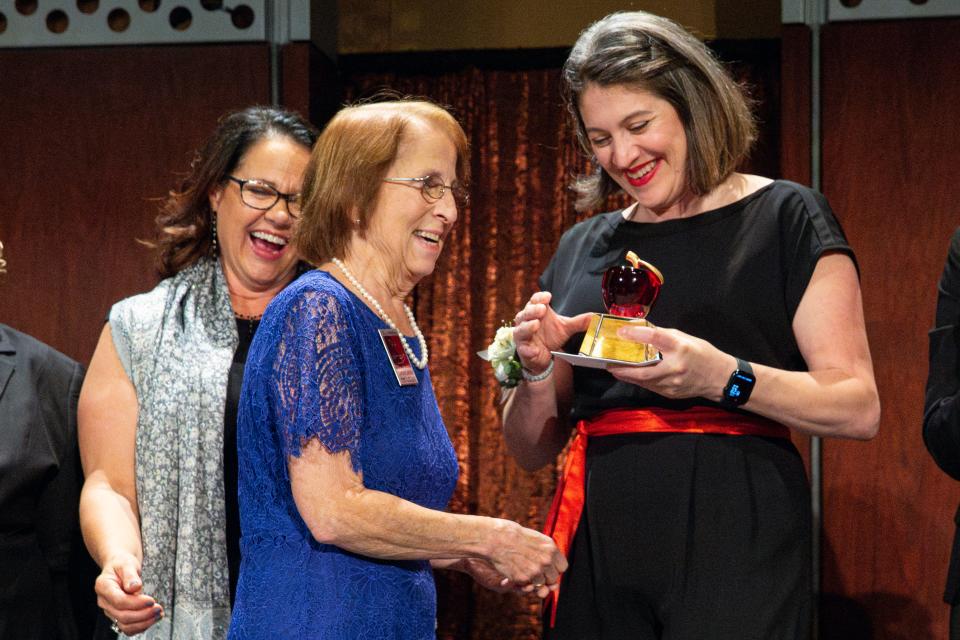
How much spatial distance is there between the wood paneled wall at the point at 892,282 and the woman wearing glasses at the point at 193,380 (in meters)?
1.64

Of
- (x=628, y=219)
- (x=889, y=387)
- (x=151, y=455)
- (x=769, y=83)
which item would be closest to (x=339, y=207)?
(x=628, y=219)

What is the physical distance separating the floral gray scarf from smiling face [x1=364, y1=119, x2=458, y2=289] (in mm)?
775

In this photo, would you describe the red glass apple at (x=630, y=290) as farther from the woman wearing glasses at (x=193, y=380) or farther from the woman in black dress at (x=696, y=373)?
the woman wearing glasses at (x=193, y=380)

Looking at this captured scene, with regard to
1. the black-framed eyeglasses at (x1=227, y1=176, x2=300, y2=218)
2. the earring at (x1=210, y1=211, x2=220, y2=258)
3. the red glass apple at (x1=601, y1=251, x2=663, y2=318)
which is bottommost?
the red glass apple at (x1=601, y1=251, x2=663, y2=318)

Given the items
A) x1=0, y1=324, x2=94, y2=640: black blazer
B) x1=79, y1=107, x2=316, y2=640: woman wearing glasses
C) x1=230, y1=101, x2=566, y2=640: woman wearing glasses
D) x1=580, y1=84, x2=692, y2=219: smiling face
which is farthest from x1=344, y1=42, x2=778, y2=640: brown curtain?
x1=230, y1=101, x2=566, y2=640: woman wearing glasses

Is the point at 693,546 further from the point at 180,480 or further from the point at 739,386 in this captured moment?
the point at 180,480

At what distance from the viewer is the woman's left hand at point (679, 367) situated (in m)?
1.70

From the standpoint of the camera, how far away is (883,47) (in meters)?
3.18

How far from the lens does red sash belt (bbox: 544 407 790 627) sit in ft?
6.10

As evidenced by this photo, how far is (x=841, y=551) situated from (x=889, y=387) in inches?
19.6

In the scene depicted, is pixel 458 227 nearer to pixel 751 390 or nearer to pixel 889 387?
pixel 889 387

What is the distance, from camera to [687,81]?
76.0 inches

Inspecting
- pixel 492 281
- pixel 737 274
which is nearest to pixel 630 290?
pixel 737 274

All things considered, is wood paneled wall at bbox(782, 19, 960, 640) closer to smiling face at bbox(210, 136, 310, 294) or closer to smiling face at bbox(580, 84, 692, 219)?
smiling face at bbox(580, 84, 692, 219)
